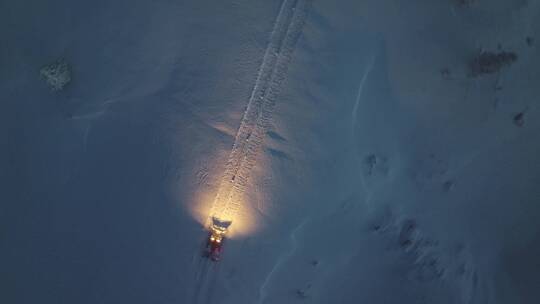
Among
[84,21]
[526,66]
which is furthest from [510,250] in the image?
[84,21]

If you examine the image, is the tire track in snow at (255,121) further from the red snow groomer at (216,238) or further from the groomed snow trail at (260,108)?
the red snow groomer at (216,238)

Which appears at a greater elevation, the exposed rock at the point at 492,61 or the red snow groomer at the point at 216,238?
the exposed rock at the point at 492,61

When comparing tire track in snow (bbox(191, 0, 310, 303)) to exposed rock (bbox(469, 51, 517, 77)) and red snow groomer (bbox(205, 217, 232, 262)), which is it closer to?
red snow groomer (bbox(205, 217, 232, 262))

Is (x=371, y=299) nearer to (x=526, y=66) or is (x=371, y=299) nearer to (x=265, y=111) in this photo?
(x=265, y=111)

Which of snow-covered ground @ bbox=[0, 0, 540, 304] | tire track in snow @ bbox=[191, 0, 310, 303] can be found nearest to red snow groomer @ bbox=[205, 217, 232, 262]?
tire track in snow @ bbox=[191, 0, 310, 303]

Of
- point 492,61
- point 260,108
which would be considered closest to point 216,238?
point 260,108

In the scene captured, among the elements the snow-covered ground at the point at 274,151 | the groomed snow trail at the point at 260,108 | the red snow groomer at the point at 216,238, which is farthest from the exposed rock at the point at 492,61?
the red snow groomer at the point at 216,238

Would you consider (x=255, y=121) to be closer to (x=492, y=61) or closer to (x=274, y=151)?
(x=274, y=151)

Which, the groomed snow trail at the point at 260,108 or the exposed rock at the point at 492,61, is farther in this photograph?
the groomed snow trail at the point at 260,108
